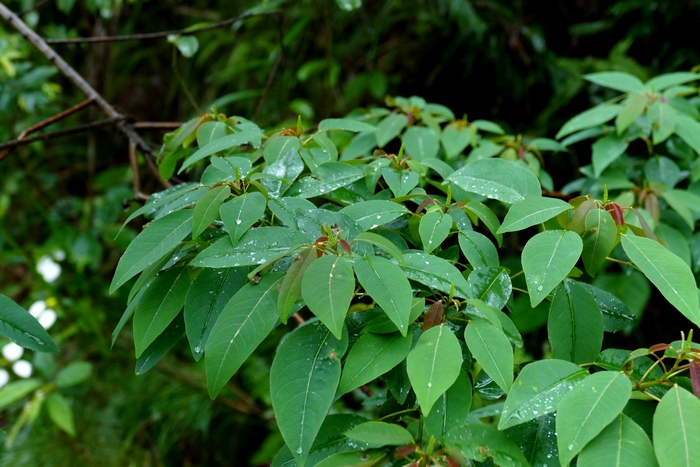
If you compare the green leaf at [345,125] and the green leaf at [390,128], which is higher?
→ the green leaf at [345,125]

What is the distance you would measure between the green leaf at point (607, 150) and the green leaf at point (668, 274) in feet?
2.13

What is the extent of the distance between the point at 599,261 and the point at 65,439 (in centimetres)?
223

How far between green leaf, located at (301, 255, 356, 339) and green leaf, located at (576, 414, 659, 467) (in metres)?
0.27

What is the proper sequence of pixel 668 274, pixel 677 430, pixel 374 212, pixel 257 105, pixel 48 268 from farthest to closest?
1. pixel 48 268
2. pixel 257 105
3. pixel 374 212
4. pixel 668 274
5. pixel 677 430

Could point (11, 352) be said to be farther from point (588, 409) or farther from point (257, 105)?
point (588, 409)

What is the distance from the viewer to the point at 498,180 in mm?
768

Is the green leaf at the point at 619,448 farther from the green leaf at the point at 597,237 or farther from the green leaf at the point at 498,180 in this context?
the green leaf at the point at 498,180

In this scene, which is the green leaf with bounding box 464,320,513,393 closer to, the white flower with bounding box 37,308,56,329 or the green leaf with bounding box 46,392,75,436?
the green leaf with bounding box 46,392,75,436

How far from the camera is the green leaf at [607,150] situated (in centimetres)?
126

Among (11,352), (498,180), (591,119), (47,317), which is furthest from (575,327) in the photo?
(11,352)

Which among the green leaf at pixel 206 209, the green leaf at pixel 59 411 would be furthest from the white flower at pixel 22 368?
the green leaf at pixel 206 209

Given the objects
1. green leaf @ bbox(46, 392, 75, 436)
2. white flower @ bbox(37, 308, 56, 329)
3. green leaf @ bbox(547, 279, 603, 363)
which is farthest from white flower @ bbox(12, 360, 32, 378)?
green leaf @ bbox(547, 279, 603, 363)

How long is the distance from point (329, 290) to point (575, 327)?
1.10 feet

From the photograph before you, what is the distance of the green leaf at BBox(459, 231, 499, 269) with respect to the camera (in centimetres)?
73
